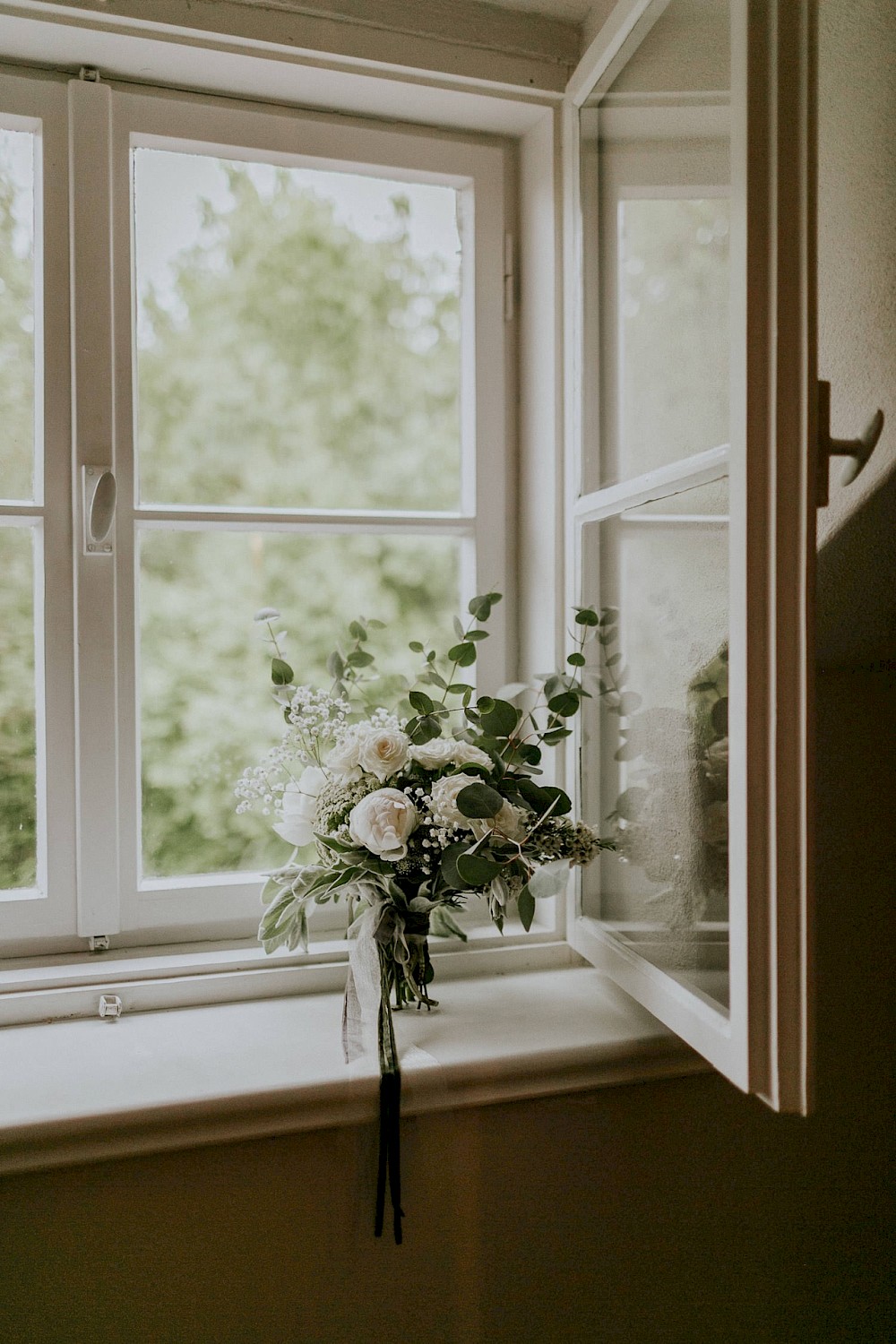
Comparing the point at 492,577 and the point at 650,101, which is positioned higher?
the point at 650,101

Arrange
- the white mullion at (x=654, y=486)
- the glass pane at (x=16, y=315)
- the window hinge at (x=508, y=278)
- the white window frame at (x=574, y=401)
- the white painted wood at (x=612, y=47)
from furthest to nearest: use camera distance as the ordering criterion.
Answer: the window hinge at (x=508, y=278)
the glass pane at (x=16, y=315)
the white painted wood at (x=612, y=47)
the white mullion at (x=654, y=486)
the white window frame at (x=574, y=401)

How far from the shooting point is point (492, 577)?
1431 mm

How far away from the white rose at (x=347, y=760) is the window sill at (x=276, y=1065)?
0.31 m

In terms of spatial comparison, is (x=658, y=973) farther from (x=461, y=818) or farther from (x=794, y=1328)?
(x=794, y=1328)

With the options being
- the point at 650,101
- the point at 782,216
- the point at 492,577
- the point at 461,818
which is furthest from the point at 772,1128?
the point at 650,101

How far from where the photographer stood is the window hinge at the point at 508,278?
141cm

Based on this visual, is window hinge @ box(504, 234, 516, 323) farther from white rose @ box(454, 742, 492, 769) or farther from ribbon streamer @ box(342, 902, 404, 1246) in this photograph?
ribbon streamer @ box(342, 902, 404, 1246)

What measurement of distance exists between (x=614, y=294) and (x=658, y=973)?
0.80m

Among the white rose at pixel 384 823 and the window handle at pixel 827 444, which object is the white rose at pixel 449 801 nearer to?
the white rose at pixel 384 823

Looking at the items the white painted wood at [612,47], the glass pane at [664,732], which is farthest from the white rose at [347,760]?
the white painted wood at [612,47]

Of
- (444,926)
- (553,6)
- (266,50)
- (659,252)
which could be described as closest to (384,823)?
(444,926)

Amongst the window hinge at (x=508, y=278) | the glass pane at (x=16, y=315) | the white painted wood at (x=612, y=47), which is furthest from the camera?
the window hinge at (x=508, y=278)

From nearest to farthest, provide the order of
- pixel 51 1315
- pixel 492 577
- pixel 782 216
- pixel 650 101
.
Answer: pixel 782 216 → pixel 51 1315 → pixel 650 101 → pixel 492 577

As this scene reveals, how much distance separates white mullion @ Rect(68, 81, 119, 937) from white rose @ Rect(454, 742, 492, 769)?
46 cm
